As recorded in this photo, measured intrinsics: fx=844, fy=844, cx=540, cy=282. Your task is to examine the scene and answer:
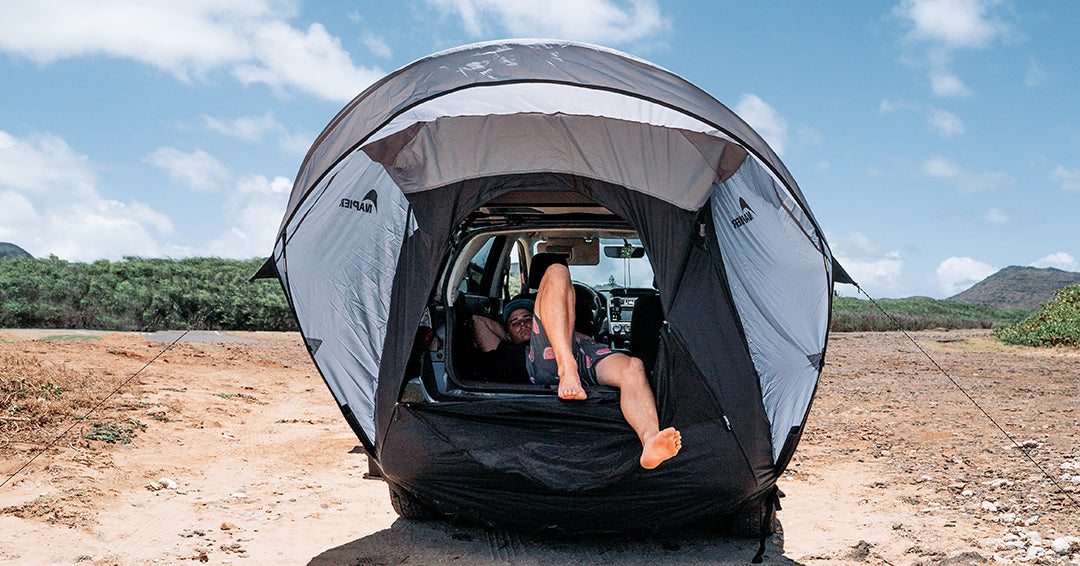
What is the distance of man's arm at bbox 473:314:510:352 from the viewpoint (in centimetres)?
507

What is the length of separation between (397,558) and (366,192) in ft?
6.98

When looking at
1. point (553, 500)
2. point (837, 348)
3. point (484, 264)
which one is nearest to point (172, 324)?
point (837, 348)

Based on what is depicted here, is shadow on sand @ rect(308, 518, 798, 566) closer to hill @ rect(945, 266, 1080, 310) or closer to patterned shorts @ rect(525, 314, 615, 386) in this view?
patterned shorts @ rect(525, 314, 615, 386)

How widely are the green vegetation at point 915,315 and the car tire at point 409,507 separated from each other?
1786 centimetres

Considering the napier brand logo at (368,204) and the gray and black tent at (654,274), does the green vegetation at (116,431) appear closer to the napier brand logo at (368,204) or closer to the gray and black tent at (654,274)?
the gray and black tent at (654,274)

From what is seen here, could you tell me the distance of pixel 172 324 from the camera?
2073 centimetres

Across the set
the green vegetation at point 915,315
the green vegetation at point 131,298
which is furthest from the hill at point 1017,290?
the green vegetation at point 131,298

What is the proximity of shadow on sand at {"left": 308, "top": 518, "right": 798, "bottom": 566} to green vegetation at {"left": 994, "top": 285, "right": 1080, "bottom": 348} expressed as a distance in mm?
16609

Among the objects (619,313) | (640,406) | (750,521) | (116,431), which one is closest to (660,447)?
(640,406)

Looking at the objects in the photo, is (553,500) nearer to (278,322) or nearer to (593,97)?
(593,97)

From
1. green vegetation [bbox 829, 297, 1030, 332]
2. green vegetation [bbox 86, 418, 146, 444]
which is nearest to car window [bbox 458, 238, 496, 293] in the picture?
green vegetation [bbox 86, 418, 146, 444]

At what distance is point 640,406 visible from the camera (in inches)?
158

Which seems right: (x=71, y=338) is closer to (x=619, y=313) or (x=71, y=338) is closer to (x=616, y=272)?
(x=619, y=313)

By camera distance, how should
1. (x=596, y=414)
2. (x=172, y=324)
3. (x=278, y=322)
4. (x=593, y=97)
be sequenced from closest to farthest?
(x=596, y=414), (x=593, y=97), (x=172, y=324), (x=278, y=322)
